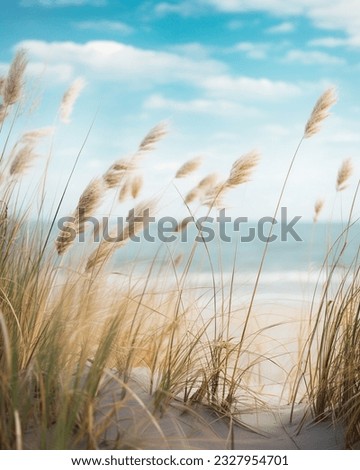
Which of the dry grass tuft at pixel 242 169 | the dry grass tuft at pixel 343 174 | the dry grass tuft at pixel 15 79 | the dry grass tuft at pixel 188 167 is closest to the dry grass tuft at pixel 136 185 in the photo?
the dry grass tuft at pixel 188 167

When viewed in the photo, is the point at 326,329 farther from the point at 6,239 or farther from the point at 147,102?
the point at 147,102

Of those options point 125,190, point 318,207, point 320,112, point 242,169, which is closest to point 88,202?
point 125,190

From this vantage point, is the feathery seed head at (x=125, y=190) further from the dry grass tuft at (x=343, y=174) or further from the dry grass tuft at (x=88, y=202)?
the dry grass tuft at (x=343, y=174)

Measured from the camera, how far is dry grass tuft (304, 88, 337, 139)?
2.67 meters

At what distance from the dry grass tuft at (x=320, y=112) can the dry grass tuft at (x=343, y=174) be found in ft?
0.77

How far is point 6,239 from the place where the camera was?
248 cm

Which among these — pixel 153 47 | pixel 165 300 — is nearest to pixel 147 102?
pixel 153 47

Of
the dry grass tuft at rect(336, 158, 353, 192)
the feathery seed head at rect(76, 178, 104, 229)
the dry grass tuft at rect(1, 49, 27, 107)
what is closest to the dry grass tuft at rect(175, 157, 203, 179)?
the feathery seed head at rect(76, 178, 104, 229)

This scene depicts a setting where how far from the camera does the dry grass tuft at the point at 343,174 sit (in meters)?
2.77

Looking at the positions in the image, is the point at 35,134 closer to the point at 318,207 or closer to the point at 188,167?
the point at 188,167

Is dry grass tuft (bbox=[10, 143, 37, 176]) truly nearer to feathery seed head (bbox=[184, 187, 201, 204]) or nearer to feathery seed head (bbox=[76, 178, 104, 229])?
feathery seed head (bbox=[76, 178, 104, 229])

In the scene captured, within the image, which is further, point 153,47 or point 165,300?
point 153,47
